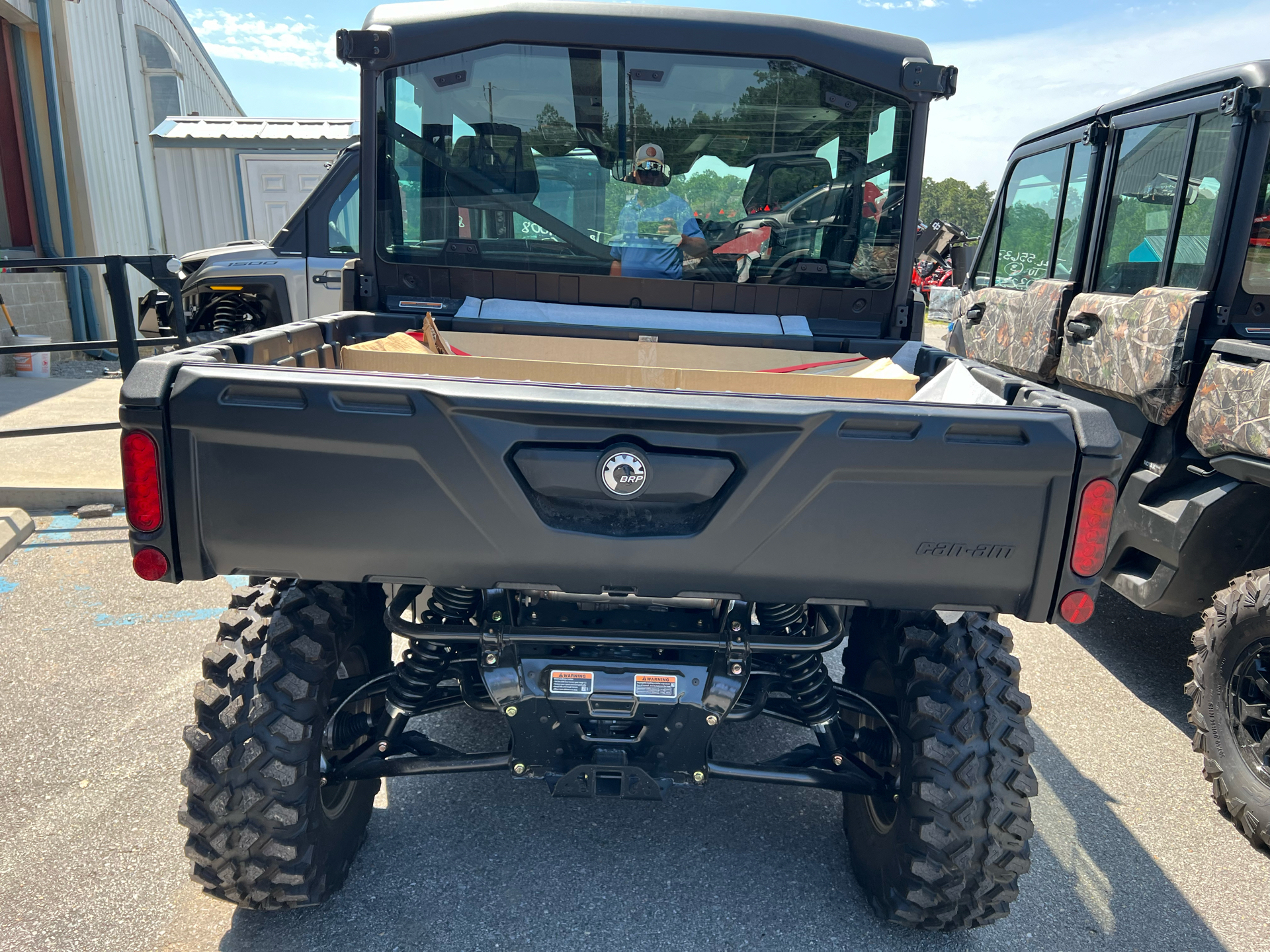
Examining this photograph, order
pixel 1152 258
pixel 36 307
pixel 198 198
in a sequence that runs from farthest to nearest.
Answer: pixel 198 198 → pixel 36 307 → pixel 1152 258

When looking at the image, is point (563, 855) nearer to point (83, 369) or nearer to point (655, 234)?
point (655, 234)

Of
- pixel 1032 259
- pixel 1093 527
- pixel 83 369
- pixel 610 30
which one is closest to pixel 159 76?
pixel 83 369

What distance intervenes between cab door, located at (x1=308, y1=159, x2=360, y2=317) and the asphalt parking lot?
168 inches

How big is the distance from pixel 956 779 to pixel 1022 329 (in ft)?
11.7

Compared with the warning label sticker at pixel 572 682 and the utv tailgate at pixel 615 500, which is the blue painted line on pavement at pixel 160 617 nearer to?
the utv tailgate at pixel 615 500

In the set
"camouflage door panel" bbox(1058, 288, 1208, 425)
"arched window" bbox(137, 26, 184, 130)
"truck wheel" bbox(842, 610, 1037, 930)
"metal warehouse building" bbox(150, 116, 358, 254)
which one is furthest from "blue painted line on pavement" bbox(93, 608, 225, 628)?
"arched window" bbox(137, 26, 184, 130)

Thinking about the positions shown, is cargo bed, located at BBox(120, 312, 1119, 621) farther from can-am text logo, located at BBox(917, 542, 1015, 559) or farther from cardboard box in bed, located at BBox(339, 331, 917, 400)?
cardboard box in bed, located at BBox(339, 331, 917, 400)

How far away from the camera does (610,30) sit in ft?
9.73

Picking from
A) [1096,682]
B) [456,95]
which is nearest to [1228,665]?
[1096,682]

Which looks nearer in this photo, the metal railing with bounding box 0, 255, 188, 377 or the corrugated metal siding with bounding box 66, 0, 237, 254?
the metal railing with bounding box 0, 255, 188, 377

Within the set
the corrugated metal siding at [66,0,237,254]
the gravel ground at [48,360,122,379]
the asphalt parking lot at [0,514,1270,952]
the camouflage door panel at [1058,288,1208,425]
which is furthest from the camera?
the corrugated metal siding at [66,0,237,254]

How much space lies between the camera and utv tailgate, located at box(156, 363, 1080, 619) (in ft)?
6.18

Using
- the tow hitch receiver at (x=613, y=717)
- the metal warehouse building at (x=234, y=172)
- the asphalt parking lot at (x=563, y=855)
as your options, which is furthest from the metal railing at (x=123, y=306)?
the metal warehouse building at (x=234, y=172)

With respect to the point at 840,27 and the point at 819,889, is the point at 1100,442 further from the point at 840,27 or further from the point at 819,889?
the point at 840,27
